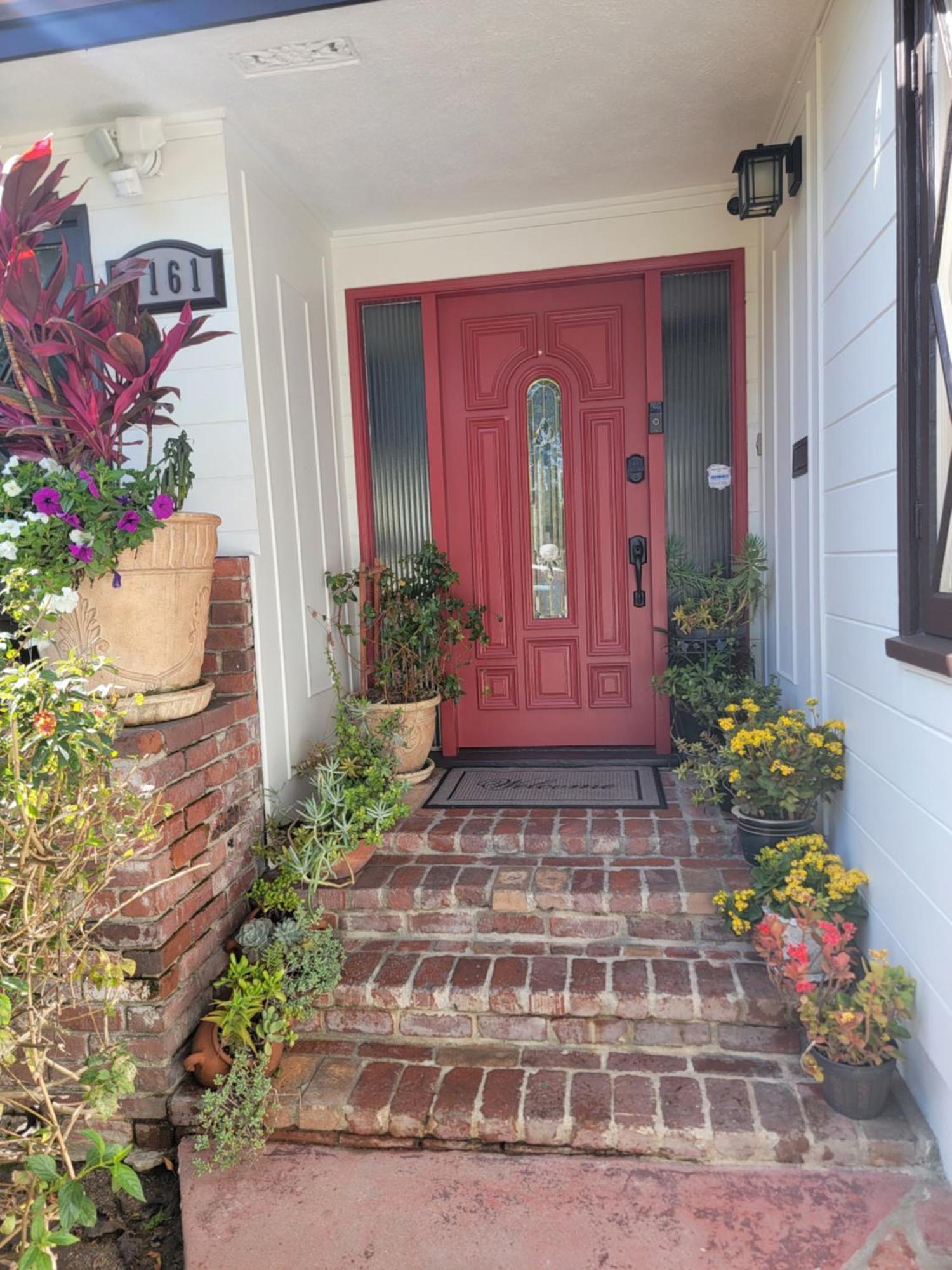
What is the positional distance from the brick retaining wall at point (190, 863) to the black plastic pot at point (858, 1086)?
157cm

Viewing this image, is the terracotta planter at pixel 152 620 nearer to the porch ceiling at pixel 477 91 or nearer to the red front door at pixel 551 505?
the porch ceiling at pixel 477 91

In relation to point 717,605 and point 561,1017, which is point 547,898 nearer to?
point 561,1017

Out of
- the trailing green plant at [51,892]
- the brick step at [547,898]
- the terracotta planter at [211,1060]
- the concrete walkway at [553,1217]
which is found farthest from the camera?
the brick step at [547,898]

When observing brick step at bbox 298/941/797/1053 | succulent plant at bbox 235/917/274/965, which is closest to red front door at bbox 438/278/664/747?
brick step at bbox 298/941/797/1053

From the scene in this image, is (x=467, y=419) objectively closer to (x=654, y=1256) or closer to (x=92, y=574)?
(x=92, y=574)

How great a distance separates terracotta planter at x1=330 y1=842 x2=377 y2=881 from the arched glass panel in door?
1.46m

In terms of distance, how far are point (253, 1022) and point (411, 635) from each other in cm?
167

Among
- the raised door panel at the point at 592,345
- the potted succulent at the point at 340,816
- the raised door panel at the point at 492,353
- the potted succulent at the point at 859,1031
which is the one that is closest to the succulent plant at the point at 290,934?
the potted succulent at the point at 340,816

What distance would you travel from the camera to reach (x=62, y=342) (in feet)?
6.63

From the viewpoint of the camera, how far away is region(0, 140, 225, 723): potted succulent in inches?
77.0

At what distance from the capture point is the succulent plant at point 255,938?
228 centimetres

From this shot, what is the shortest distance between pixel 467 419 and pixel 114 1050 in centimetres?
287

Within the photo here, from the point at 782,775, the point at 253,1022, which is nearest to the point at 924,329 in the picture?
the point at 782,775

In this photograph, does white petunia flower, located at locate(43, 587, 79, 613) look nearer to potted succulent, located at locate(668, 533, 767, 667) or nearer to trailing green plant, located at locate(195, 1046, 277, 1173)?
trailing green plant, located at locate(195, 1046, 277, 1173)
